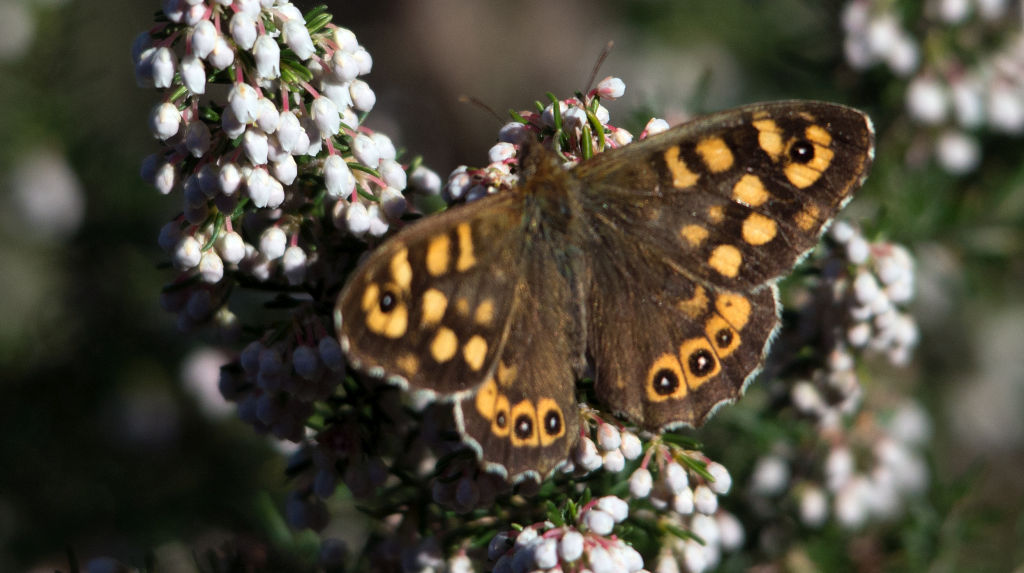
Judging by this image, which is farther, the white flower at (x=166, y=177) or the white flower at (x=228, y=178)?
the white flower at (x=166, y=177)

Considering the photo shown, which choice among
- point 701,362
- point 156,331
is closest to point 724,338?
point 701,362

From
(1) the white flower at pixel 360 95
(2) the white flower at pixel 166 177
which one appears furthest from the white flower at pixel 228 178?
(1) the white flower at pixel 360 95

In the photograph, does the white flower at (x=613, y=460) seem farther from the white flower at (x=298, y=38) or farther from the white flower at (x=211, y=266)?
the white flower at (x=298, y=38)

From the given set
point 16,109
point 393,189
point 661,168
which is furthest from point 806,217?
point 16,109

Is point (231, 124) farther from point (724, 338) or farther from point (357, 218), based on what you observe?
point (724, 338)

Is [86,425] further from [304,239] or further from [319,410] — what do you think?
[304,239]
